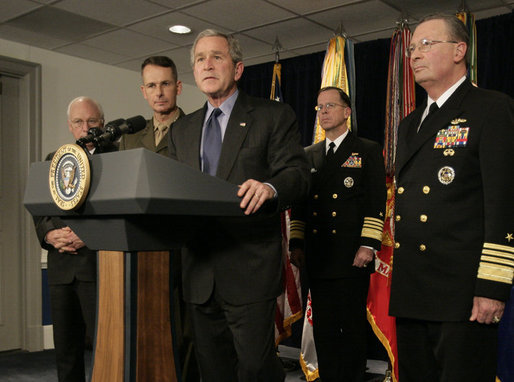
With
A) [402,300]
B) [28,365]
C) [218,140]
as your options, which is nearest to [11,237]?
[28,365]

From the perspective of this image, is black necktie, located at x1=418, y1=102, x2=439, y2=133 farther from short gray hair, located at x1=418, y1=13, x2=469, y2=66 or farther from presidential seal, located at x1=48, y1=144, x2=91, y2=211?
presidential seal, located at x1=48, y1=144, x2=91, y2=211

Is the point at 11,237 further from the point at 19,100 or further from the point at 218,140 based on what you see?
the point at 218,140

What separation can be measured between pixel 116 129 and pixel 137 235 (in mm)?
332

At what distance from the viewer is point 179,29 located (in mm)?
4172

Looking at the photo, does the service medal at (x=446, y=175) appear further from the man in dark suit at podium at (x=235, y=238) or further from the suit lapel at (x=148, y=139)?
the suit lapel at (x=148, y=139)

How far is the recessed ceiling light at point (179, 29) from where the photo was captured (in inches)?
162

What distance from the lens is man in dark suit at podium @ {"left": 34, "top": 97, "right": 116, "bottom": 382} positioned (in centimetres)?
224

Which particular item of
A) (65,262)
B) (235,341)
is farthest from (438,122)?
(65,262)


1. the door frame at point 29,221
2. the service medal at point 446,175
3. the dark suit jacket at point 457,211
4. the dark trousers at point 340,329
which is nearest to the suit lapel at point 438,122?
the dark suit jacket at point 457,211

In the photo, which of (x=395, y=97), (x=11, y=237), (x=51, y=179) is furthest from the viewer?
(x=11, y=237)

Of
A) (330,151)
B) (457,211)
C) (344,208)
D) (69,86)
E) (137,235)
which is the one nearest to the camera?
(137,235)

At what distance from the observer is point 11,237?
4559 mm

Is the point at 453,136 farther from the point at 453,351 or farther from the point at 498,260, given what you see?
the point at 453,351

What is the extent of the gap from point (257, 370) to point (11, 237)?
3755mm
